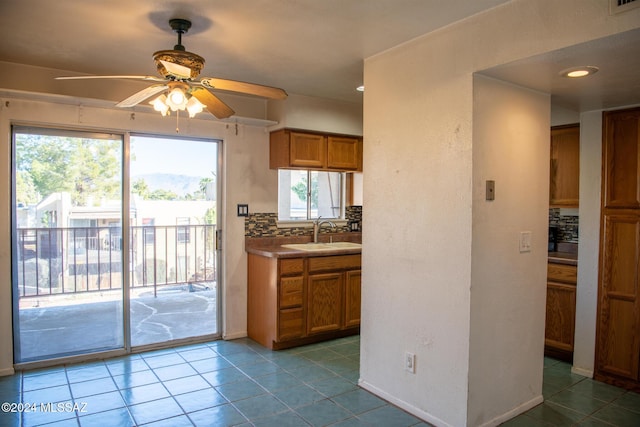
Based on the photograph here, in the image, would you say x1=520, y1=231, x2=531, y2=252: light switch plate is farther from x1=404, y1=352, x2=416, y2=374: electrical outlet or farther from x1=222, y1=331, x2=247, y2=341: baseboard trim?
x1=222, y1=331, x2=247, y2=341: baseboard trim

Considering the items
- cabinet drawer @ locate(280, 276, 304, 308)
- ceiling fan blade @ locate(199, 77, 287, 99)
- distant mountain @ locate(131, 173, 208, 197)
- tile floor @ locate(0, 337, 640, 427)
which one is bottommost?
tile floor @ locate(0, 337, 640, 427)

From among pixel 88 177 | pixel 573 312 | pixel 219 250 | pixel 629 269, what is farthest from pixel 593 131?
pixel 88 177

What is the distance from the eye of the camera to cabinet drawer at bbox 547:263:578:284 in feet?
11.8

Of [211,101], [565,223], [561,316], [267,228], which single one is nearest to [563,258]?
[561,316]

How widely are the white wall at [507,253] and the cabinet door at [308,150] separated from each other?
223 cm

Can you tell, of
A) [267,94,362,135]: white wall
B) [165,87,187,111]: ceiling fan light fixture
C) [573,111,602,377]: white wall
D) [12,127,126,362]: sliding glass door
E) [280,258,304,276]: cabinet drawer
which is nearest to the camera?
[165,87,187,111]: ceiling fan light fixture

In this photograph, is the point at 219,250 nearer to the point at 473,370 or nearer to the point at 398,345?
the point at 398,345

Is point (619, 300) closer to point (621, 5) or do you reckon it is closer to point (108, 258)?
point (621, 5)

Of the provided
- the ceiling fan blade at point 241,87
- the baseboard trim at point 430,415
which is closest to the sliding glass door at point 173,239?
the ceiling fan blade at point 241,87

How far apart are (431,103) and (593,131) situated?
1614 mm

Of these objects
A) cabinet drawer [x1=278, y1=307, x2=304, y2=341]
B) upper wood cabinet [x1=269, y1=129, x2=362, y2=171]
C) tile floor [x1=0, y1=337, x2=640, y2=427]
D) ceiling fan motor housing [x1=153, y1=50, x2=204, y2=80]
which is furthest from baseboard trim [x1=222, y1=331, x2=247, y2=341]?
ceiling fan motor housing [x1=153, y1=50, x2=204, y2=80]

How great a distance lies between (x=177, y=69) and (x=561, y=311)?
11.5 feet

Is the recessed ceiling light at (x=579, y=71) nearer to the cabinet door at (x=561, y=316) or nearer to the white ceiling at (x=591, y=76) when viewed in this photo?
the white ceiling at (x=591, y=76)

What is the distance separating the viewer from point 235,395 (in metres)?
3.06
